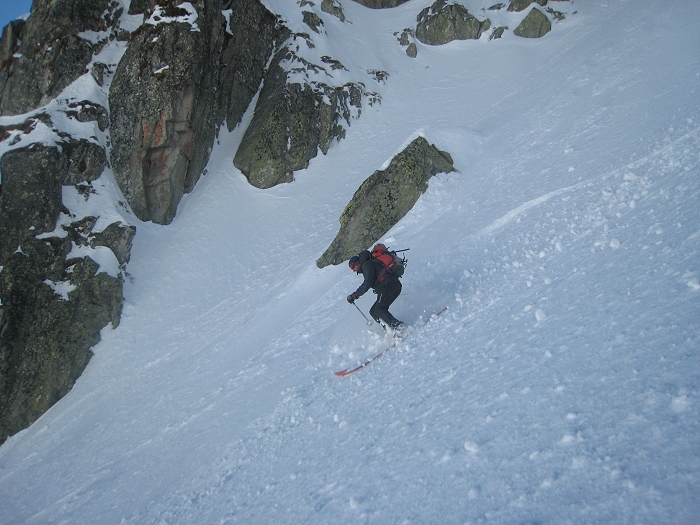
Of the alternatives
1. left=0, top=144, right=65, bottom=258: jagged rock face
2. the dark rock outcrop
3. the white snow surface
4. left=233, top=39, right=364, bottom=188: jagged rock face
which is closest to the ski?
the white snow surface

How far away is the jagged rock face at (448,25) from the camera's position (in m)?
31.8

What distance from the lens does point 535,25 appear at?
29.4m

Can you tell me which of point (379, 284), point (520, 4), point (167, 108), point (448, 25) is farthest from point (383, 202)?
point (520, 4)

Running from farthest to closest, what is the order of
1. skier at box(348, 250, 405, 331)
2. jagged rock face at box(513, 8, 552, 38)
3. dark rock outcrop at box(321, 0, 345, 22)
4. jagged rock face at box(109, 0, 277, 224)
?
dark rock outcrop at box(321, 0, 345, 22)
jagged rock face at box(513, 8, 552, 38)
jagged rock face at box(109, 0, 277, 224)
skier at box(348, 250, 405, 331)

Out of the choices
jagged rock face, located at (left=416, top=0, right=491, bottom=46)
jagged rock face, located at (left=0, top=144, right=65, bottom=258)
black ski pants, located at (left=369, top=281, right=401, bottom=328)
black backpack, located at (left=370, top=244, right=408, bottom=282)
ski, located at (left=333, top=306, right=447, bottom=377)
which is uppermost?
jagged rock face, located at (left=0, top=144, right=65, bottom=258)

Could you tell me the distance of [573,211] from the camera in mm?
8414

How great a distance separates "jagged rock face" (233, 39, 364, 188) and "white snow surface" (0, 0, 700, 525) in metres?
3.15

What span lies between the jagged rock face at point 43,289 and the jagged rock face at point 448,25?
2705cm

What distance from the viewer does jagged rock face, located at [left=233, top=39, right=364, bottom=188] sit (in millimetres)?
22312

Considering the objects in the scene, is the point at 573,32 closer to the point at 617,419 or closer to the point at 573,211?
the point at 573,211

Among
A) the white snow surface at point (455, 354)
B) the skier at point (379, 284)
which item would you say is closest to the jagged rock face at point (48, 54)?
the white snow surface at point (455, 354)

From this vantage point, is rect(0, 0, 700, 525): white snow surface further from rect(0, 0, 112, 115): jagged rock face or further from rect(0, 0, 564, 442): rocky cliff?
rect(0, 0, 112, 115): jagged rock face

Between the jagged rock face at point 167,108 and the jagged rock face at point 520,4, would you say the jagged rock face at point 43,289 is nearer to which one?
the jagged rock face at point 167,108

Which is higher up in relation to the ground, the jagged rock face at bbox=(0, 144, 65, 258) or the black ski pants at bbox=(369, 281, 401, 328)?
the jagged rock face at bbox=(0, 144, 65, 258)
